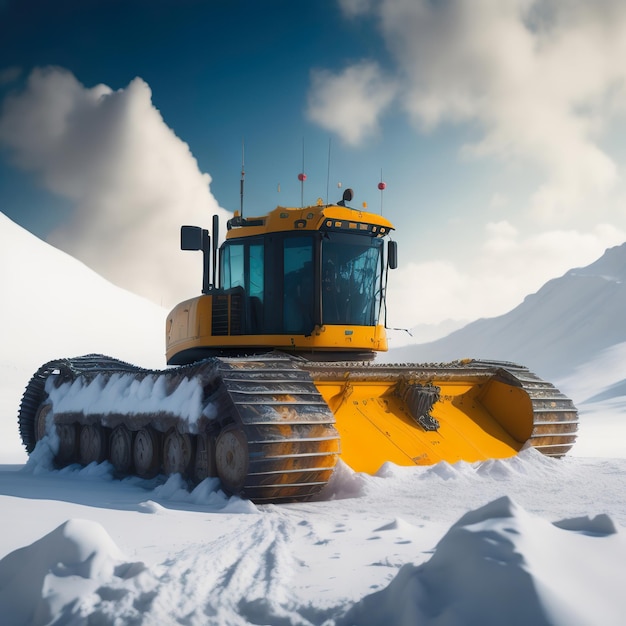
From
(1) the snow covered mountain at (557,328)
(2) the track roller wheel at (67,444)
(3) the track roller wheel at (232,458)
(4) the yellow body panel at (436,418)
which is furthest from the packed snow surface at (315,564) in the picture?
(1) the snow covered mountain at (557,328)

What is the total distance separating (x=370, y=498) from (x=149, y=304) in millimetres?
74643

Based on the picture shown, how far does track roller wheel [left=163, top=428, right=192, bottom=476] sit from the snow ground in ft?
0.95

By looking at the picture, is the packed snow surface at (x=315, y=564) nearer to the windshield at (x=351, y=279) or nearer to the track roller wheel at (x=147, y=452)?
the track roller wheel at (x=147, y=452)

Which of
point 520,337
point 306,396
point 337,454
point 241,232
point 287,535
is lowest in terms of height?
point 287,535

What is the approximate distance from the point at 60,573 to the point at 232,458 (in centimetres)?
331

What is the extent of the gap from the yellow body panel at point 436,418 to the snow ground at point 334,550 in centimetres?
34

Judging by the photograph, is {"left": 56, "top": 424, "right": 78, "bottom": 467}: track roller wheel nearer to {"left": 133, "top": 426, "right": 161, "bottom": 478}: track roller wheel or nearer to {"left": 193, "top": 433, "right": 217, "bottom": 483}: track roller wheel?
{"left": 133, "top": 426, "right": 161, "bottom": 478}: track roller wheel

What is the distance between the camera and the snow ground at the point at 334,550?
3.38 metres

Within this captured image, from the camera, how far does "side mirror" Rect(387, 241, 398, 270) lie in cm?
1062

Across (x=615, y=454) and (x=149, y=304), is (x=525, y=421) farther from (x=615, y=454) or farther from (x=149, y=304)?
(x=149, y=304)

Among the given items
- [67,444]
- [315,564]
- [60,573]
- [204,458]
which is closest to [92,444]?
[67,444]

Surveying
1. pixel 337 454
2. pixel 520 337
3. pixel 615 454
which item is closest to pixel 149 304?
pixel 520 337

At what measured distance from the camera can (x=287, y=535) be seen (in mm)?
5734

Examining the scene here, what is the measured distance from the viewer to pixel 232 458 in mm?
7332
